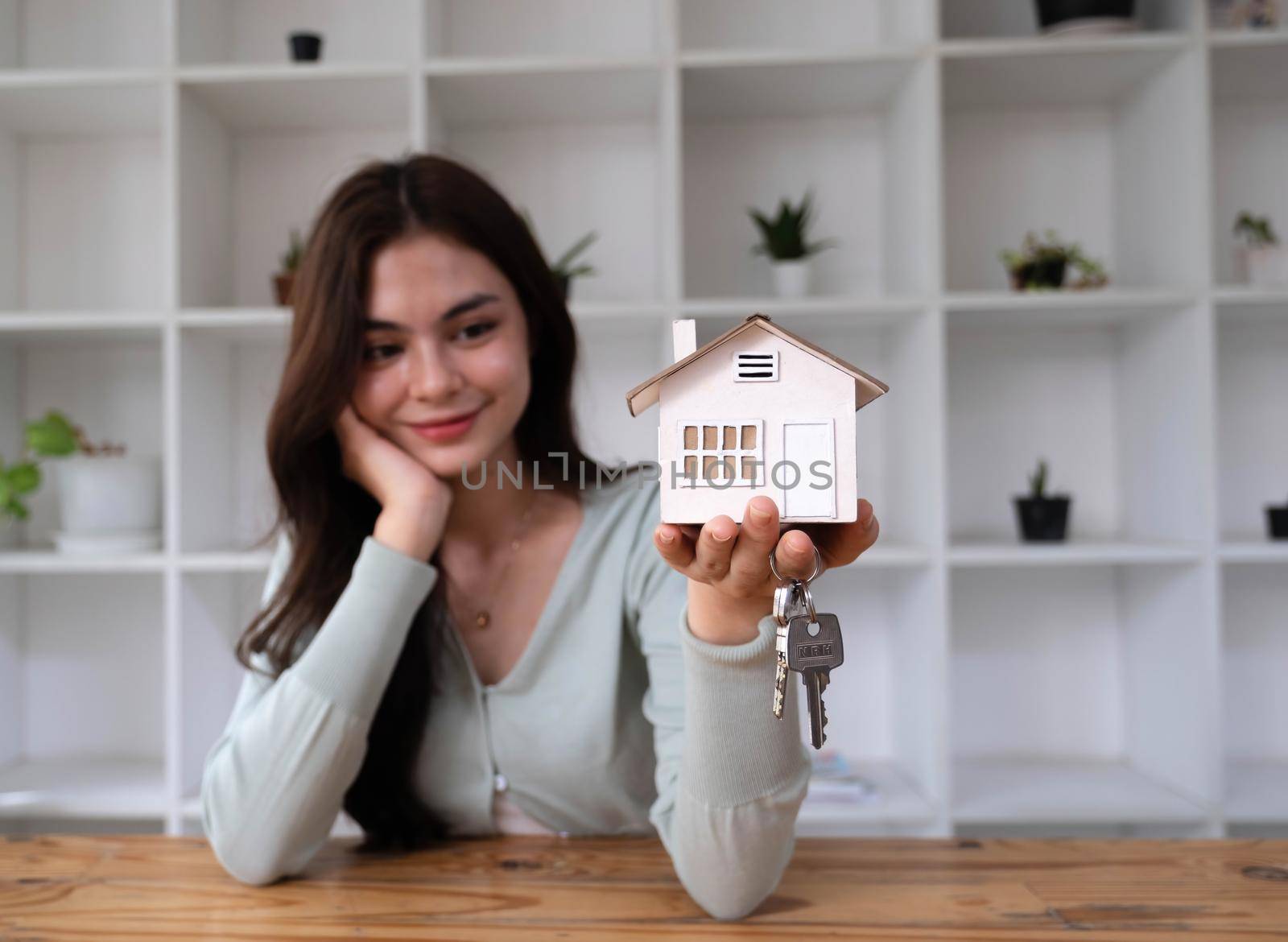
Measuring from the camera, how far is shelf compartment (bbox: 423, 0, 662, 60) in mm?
2125

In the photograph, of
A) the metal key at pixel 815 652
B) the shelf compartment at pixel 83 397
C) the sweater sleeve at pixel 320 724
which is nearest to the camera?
the metal key at pixel 815 652

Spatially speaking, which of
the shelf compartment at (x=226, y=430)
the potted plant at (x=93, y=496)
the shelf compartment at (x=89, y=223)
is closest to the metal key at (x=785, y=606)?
the shelf compartment at (x=226, y=430)

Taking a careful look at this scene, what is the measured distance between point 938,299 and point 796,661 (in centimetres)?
137

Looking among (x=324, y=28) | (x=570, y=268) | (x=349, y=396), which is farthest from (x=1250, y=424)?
(x=324, y=28)

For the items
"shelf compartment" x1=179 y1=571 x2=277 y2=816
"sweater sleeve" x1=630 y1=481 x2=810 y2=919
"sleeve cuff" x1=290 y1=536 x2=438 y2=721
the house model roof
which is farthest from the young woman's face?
"shelf compartment" x1=179 y1=571 x2=277 y2=816

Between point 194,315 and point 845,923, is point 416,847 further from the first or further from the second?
point 194,315

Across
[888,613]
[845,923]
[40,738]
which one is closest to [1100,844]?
[845,923]

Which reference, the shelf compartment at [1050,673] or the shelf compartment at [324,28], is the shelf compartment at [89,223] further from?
the shelf compartment at [1050,673]

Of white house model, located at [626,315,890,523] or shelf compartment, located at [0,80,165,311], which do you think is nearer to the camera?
white house model, located at [626,315,890,523]

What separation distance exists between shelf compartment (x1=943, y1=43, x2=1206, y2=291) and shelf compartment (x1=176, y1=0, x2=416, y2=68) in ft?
3.85

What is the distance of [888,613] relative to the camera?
209 centimetres

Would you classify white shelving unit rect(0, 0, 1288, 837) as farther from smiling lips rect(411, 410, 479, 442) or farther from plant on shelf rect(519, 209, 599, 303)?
smiling lips rect(411, 410, 479, 442)

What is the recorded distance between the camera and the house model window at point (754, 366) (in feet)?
1.92

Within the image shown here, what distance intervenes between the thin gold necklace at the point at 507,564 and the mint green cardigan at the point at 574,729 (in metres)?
0.08
